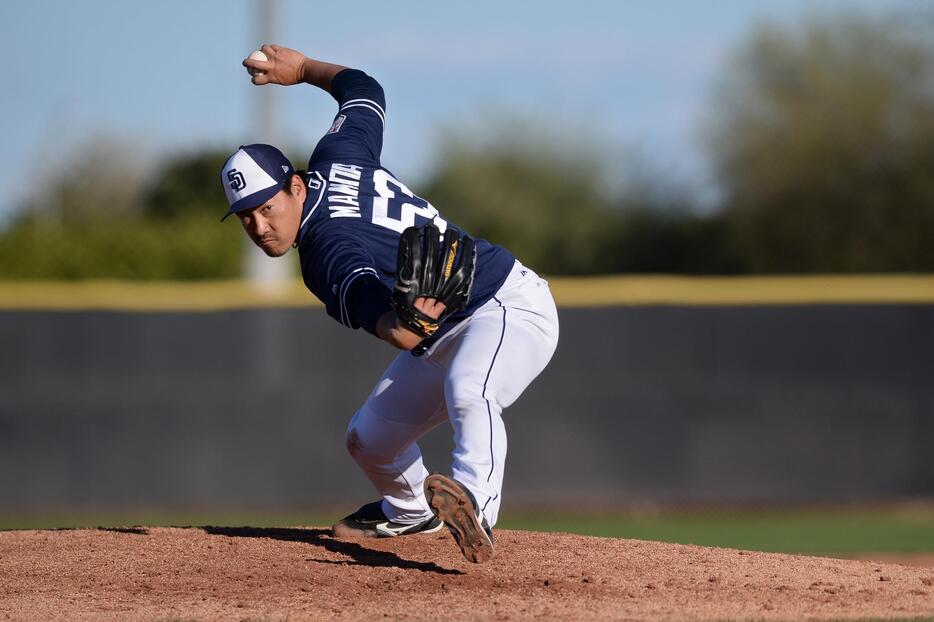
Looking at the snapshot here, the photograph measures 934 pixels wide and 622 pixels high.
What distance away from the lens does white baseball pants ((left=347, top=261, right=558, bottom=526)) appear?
12.9 ft

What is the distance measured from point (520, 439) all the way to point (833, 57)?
16.4 meters

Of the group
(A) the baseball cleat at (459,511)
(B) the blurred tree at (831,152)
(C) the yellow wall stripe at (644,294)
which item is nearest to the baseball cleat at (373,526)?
(A) the baseball cleat at (459,511)

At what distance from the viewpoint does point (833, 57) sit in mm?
23500

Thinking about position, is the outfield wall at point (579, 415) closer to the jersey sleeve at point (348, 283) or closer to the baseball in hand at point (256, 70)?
the baseball in hand at point (256, 70)

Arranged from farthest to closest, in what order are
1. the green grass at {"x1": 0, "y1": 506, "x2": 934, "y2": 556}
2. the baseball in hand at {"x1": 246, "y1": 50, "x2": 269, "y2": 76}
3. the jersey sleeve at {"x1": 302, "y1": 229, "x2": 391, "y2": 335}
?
1. the green grass at {"x1": 0, "y1": 506, "x2": 934, "y2": 556}
2. the baseball in hand at {"x1": 246, "y1": 50, "x2": 269, "y2": 76}
3. the jersey sleeve at {"x1": 302, "y1": 229, "x2": 391, "y2": 335}

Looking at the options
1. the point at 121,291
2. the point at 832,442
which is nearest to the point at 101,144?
the point at 121,291

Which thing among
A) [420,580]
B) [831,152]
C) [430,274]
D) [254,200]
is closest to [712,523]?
[420,580]

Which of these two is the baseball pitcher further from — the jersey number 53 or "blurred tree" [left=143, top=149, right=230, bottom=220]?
"blurred tree" [left=143, top=149, right=230, bottom=220]

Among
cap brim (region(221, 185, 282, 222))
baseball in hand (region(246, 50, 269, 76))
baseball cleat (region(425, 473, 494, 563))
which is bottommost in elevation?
baseball cleat (region(425, 473, 494, 563))

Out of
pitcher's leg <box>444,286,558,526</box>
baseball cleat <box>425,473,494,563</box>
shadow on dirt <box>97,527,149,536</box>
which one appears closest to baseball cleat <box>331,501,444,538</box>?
shadow on dirt <box>97,527,149,536</box>

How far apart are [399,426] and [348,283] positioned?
1012 mm

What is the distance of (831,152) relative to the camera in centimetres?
2192

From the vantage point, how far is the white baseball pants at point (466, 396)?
12.9ft

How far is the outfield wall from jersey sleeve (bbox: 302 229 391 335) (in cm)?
576
